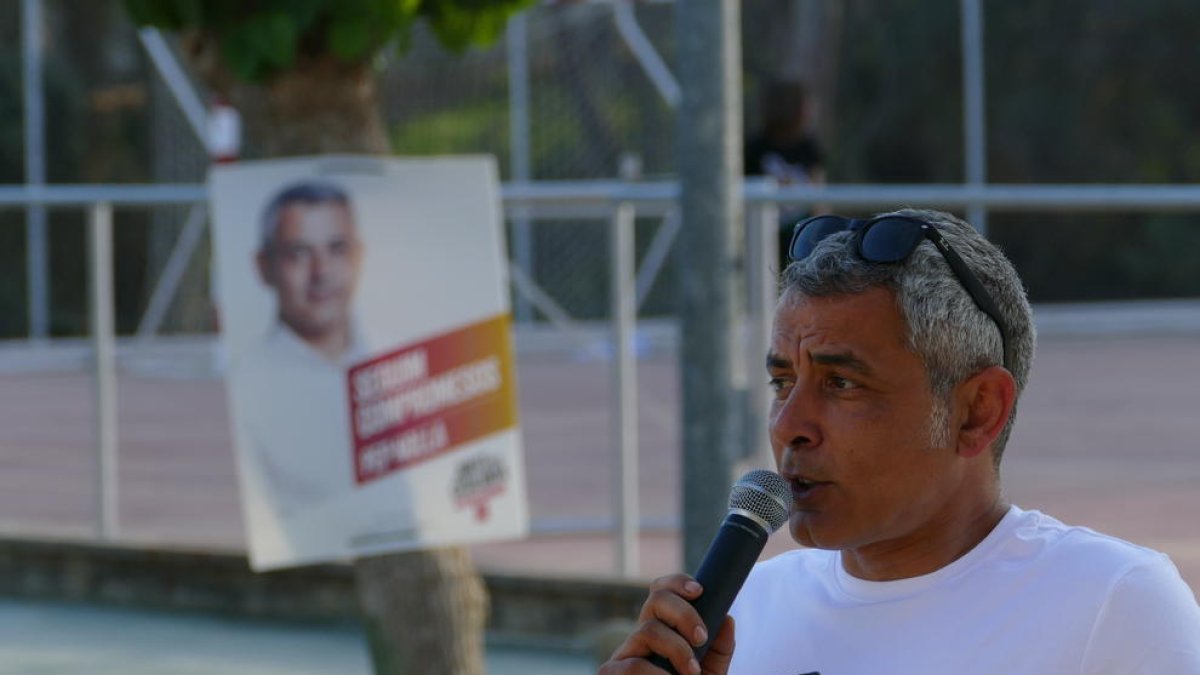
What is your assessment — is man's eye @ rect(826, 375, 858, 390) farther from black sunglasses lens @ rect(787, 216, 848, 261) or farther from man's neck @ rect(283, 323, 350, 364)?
man's neck @ rect(283, 323, 350, 364)

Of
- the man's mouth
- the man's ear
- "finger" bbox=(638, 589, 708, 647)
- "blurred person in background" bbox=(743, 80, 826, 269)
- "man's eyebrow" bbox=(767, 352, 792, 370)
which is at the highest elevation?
"blurred person in background" bbox=(743, 80, 826, 269)

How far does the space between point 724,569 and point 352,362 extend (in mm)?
3661

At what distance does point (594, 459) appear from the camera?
1055 centimetres

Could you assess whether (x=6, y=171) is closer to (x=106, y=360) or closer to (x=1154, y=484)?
(x=106, y=360)

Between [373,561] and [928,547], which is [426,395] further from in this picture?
[928,547]

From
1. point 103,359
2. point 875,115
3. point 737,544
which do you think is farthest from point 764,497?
point 875,115

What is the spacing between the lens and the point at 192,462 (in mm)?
10820

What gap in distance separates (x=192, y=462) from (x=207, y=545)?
3.09m

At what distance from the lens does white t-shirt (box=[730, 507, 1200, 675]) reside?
2.18 m

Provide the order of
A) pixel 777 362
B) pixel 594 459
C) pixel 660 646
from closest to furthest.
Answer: pixel 660 646 → pixel 777 362 → pixel 594 459

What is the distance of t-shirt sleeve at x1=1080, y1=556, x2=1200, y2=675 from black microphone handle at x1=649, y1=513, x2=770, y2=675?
1.14 ft

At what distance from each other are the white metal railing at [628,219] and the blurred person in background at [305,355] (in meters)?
0.93

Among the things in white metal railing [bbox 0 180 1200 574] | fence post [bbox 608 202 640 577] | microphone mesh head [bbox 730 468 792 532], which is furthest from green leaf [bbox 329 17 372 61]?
microphone mesh head [bbox 730 468 792 532]

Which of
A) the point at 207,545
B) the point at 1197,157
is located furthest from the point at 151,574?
the point at 1197,157
